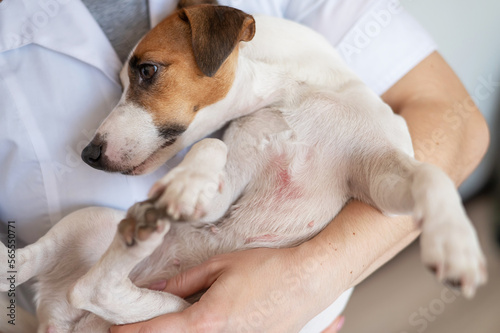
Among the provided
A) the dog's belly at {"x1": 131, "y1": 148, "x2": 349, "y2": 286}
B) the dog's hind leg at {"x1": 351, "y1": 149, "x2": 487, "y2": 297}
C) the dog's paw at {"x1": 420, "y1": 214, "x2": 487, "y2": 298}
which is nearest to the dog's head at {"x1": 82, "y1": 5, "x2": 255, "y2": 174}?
the dog's belly at {"x1": 131, "y1": 148, "x2": 349, "y2": 286}

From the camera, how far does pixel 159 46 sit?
1.05 meters

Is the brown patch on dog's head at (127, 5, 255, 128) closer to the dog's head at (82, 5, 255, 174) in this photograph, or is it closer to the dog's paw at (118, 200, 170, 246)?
the dog's head at (82, 5, 255, 174)

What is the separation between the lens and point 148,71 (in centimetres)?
106

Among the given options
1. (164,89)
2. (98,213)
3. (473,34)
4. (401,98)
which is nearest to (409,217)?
Answer: (401,98)

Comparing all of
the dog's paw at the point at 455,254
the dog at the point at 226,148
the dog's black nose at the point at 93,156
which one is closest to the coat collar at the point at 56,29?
the dog at the point at 226,148

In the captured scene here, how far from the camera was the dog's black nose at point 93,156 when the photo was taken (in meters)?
1.03

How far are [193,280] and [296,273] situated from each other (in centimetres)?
25

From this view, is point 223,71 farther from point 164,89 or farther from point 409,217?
point 409,217

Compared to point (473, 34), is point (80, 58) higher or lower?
lower

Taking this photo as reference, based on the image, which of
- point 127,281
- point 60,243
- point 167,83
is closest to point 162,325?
point 127,281

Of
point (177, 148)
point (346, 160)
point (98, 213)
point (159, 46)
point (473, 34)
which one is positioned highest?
point (473, 34)

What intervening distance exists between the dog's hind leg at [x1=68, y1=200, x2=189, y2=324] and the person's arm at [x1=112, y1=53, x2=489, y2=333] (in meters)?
0.04

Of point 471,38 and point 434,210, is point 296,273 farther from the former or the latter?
point 471,38

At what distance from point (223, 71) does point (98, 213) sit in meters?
0.50
